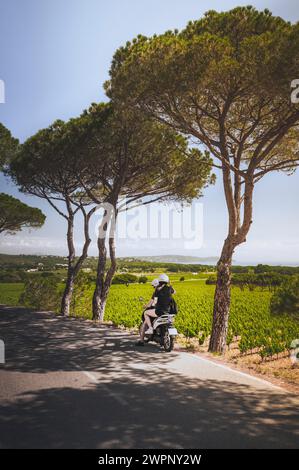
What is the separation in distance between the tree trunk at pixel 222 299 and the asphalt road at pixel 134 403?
1.76 meters

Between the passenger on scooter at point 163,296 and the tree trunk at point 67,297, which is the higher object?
the passenger on scooter at point 163,296

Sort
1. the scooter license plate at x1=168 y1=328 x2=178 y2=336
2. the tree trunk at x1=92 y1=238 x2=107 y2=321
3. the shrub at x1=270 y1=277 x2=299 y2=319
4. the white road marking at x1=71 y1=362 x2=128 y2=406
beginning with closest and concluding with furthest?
the white road marking at x1=71 y1=362 x2=128 y2=406
the scooter license plate at x1=168 y1=328 x2=178 y2=336
the shrub at x1=270 y1=277 x2=299 y2=319
the tree trunk at x1=92 y1=238 x2=107 y2=321

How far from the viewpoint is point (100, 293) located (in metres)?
17.0

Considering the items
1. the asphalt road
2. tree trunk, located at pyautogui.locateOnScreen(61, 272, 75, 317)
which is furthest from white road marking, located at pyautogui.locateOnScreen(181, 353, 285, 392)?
tree trunk, located at pyautogui.locateOnScreen(61, 272, 75, 317)

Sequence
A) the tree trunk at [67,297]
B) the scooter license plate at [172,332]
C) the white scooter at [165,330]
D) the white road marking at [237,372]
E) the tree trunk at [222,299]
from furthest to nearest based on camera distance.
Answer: the tree trunk at [67,297]
the tree trunk at [222,299]
the white scooter at [165,330]
the scooter license plate at [172,332]
the white road marking at [237,372]

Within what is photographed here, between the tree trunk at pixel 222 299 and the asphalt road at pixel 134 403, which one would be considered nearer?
the asphalt road at pixel 134 403

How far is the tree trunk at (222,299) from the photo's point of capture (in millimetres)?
10367

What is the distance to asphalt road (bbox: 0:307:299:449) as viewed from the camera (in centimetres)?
411

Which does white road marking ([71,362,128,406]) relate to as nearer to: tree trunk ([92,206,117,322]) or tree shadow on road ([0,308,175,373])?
tree shadow on road ([0,308,175,373])

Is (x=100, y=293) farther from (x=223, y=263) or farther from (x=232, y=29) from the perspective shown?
(x=232, y=29)

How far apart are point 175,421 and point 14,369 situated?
3840 mm

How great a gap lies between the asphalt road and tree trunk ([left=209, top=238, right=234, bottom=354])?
1757mm

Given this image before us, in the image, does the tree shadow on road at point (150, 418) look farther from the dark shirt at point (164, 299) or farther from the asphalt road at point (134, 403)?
the dark shirt at point (164, 299)

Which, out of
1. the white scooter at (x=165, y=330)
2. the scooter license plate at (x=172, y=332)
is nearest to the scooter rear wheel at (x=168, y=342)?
the white scooter at (x=165, y=330)
